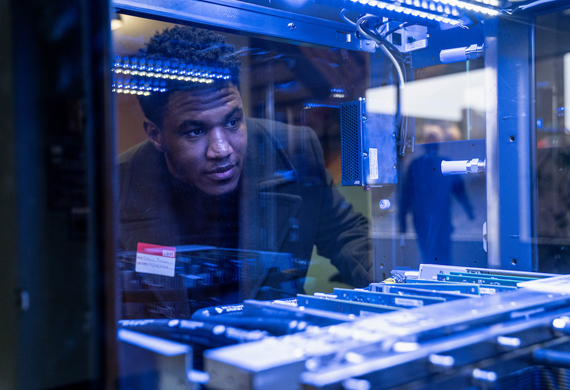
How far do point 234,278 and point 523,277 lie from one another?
3.19ft

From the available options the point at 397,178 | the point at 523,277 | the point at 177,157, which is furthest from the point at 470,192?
the point at 177,157

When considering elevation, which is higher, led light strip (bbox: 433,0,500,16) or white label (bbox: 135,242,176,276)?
led light strip (bbox: 433,0,500,16)

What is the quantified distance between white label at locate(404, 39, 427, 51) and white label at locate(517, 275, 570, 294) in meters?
1.01

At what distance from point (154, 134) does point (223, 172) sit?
0.28 meters

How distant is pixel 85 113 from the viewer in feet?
2.29

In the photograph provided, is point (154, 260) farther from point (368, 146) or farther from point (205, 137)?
point (368, 146)

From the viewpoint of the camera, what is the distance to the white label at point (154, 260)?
176cm

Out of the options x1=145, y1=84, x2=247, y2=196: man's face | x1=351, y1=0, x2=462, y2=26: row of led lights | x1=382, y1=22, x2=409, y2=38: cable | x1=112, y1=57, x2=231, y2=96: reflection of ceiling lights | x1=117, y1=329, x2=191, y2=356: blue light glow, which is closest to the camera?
x1=117, y1=329, x2=191, y2=356: blue light glow

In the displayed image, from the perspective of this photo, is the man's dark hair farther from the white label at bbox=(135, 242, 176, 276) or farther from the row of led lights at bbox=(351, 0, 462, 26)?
the row of led lights at bbox=(351, 0, 462, 26)

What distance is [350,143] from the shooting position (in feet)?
6.52

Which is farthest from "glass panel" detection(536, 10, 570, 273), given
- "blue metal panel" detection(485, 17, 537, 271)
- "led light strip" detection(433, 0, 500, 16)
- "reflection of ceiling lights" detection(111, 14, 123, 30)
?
"reflection of ceiling lights" detection(111, 14, 123, 30)

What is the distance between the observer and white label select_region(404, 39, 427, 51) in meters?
1.94

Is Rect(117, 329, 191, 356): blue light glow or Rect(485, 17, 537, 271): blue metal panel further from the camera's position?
Rect(485, 17, 537, 271): blue metal panel

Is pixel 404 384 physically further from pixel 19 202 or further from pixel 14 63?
pixel 14 63
